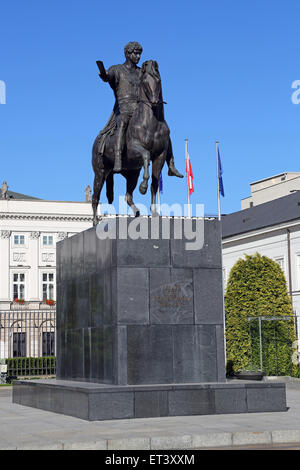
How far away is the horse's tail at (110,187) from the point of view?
753 inches

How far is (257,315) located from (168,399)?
92.2ft

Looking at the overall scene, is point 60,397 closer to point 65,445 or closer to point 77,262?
point 77,262

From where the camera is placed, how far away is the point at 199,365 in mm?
16109

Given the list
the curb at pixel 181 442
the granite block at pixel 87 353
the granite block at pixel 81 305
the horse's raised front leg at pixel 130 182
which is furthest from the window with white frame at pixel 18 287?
the curb at pixel 181 442

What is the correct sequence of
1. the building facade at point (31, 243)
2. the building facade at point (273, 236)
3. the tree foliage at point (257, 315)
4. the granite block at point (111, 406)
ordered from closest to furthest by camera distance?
1. the granite block at point (111, 406)
2. the tree foliage at point (257, 315)
3. the building facade at point (273, 236)
4. the building facade at point (31, 243)

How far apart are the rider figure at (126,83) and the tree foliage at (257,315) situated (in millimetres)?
24661

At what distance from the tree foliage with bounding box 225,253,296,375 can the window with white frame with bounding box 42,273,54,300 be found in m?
31.8

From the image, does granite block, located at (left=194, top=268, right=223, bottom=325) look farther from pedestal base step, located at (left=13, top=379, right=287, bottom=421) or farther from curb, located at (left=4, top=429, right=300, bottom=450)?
curb, located at (left=4, top=429, right=300, bottom=450)

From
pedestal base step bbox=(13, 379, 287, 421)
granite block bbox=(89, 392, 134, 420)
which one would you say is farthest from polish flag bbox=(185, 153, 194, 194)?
granite block bbox=(89, 392, 134, 420)

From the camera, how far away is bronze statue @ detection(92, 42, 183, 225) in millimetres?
16672

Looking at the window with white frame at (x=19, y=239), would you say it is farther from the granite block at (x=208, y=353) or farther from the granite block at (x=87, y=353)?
the granite block at (x=208, y=353)

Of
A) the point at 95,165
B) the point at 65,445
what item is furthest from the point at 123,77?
the point at 65,445

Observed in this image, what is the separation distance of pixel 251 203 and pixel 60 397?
69489 mm

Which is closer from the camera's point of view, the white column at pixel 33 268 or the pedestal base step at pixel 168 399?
the pedestal base step at pixel 168 399
